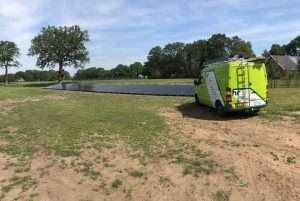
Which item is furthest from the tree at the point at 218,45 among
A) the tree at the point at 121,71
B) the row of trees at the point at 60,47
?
the row of trees at the point at 60,47

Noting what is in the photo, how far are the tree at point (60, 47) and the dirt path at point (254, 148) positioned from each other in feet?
145

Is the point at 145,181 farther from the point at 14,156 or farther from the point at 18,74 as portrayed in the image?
the point at 18,74

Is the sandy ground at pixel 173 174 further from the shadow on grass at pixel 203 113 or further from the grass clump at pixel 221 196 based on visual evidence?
the shadow on grass at pixel 203 113

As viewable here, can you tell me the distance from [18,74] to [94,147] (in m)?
115

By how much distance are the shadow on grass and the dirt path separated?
0.08 m

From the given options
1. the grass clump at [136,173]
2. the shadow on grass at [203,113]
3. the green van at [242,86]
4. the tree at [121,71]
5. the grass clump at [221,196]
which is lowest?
the grass clump at [221,196]

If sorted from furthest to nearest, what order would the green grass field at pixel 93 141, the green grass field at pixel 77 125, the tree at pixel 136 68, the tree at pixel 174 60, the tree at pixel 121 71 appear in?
the tree at pixel 136 68 < the tree at pixel 121 71 < the tree at pixel 174 60 < the green grass field at pixel 77 125 < the green grass field at pixel 93 141

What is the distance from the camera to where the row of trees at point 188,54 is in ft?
288

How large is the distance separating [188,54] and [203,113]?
8408 cm

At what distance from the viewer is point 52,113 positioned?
51.9 ft

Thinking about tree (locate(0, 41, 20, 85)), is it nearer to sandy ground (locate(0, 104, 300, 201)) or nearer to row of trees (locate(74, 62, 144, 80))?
row of trees (locate(74, 62, 144, 80))

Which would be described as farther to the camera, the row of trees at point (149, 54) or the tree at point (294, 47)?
the tree at point (294, 47)

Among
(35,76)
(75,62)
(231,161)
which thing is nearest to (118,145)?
(231,161)

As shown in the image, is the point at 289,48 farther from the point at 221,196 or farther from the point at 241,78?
the point at 221,196
